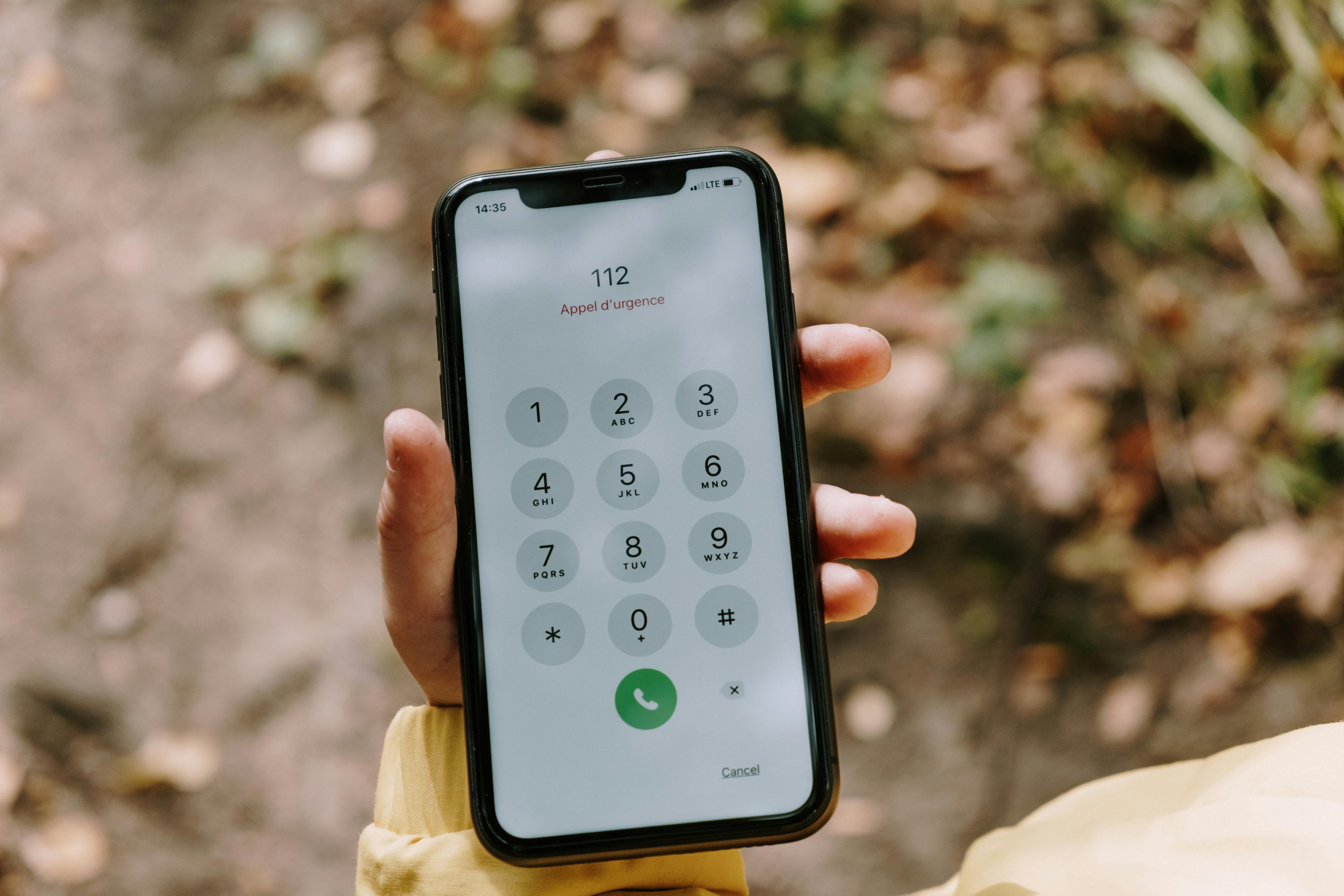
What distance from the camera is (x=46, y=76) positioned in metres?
1.24

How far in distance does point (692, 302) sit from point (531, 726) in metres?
0.31

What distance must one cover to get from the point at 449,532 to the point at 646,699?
0.18 m

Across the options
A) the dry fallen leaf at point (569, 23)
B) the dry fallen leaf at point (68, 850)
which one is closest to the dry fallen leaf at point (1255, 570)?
the dry fallen leaf at point (569, 23)

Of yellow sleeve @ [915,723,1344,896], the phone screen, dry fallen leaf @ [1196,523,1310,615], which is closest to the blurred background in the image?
dry fallen leaf @ [1196,523,1310,615]

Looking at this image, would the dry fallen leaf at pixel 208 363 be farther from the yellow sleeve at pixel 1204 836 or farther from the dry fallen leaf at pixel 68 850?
the yellow sleeve at pixel 1204 836

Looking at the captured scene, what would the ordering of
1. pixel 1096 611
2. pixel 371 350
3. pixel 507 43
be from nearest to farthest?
pixel 1096 611 → pixel 371 350 → pixel 507 43

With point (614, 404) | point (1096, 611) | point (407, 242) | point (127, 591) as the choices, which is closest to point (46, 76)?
point (407, 242)

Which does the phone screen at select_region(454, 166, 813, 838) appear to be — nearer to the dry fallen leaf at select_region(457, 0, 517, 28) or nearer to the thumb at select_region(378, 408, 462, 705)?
the thumb at select_region(378, 408, 462, 705)

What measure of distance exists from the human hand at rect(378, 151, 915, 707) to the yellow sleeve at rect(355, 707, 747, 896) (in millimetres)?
36

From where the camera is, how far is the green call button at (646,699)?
608mm

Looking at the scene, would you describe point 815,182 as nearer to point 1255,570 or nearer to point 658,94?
point 658,94

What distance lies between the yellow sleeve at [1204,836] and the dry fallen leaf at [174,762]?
80 cm

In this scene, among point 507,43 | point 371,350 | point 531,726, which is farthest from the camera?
point 507,43

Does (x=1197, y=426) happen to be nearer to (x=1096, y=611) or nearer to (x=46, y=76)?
(x=1096, y=611)
